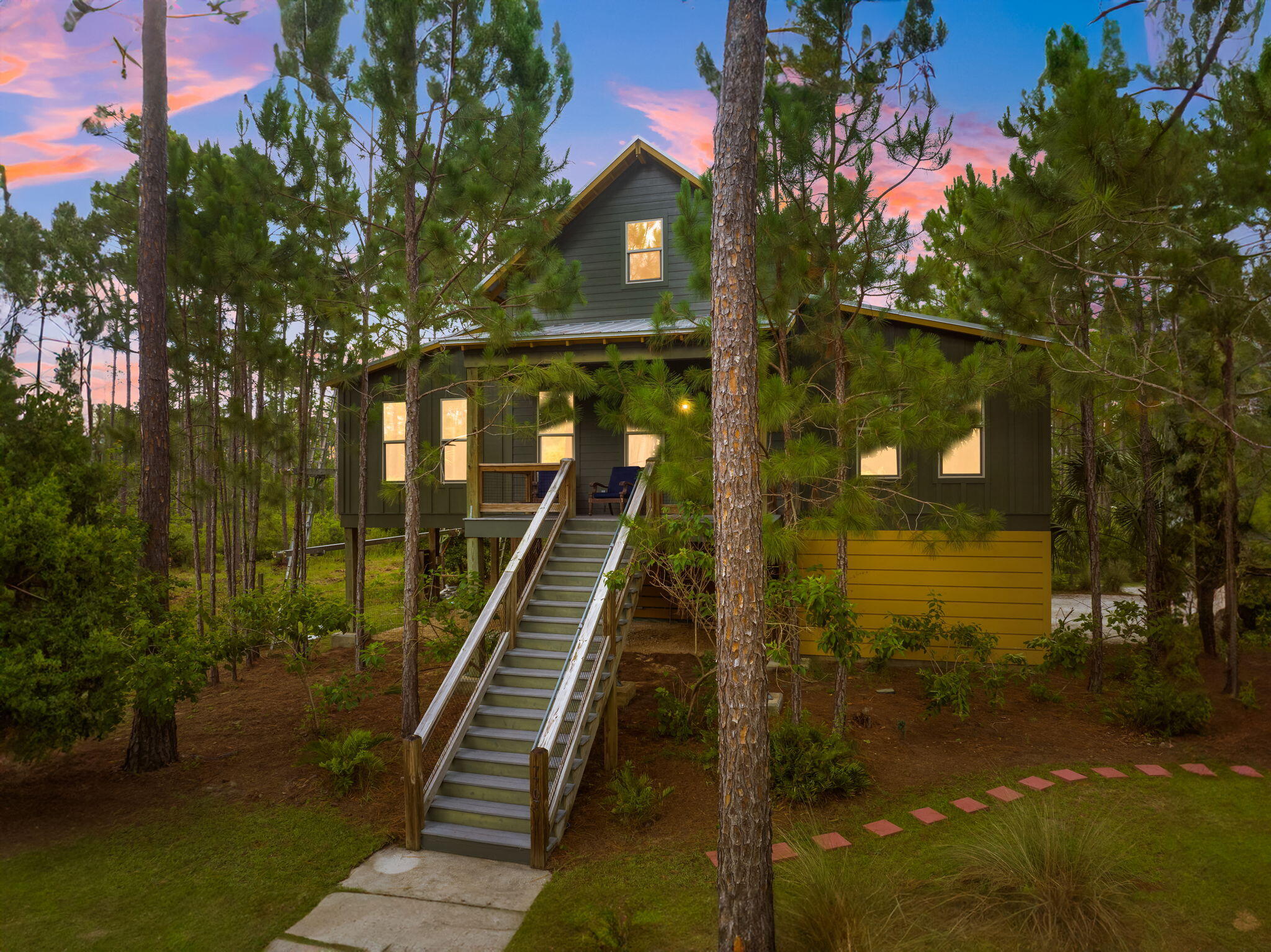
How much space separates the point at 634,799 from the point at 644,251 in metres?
9.32

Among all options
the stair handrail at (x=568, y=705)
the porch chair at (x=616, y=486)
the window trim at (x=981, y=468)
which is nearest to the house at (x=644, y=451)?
the window trim at (x=981, y=468)

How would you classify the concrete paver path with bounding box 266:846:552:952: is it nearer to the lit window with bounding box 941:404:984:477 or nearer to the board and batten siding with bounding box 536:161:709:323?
the lit window with bounding box 941:404:984:477

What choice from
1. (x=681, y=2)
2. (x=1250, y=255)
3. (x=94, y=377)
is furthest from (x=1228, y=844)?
(x=94, y=377)

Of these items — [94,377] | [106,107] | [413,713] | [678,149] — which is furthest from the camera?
[94,377]

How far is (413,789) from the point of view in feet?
19.3

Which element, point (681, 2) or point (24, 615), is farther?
point (24, 615)

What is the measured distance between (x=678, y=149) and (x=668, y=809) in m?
10.5

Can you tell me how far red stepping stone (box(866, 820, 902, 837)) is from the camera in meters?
5.72

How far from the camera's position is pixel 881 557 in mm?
11133

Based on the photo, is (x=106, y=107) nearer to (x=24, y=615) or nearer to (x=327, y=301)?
(x=327, y=301)

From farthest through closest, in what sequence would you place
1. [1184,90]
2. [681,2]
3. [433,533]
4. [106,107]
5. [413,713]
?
[433,533] < [106,107] < [413,713] < [1184,90] < [681,2]

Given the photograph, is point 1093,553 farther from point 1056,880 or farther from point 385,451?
point 385,451

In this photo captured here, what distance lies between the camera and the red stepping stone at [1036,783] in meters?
6.48

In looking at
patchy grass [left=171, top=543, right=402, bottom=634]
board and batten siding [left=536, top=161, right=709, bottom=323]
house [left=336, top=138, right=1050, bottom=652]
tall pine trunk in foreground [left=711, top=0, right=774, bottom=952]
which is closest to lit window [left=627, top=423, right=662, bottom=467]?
house [left=336, top=138, right=1050, bottom=652]
